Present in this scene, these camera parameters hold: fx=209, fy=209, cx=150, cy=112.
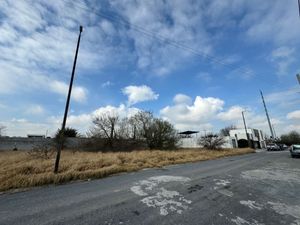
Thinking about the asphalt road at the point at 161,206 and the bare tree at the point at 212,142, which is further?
the bare tree at the point at 212,142

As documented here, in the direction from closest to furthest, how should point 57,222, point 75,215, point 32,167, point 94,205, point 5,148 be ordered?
1. point 57,222
2. point 75,215
3. point 94,205
4. point 32,167
5. point 5,148

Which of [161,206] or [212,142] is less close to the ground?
[212,142]

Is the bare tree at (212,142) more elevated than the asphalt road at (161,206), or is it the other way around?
the bare tree at (212,142)

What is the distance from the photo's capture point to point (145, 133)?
3916cm

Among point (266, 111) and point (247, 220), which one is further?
point (266, 111)

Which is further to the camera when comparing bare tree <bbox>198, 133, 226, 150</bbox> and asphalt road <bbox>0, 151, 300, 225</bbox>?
bare tree <bbox>198, 133, 226, 150</bbox>

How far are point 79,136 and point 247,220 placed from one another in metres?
41.2

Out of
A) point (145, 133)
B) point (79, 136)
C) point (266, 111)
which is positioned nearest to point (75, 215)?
point (145, 133)

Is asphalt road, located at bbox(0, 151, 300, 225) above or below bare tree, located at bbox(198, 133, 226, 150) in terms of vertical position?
below

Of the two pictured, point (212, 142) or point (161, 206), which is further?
point (212, 142)

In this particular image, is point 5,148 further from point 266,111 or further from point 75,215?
point 266,111

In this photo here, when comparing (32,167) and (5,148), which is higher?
(5,148)

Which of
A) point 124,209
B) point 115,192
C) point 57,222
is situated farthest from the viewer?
point 115,192

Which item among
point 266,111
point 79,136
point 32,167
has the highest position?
point 266,111
